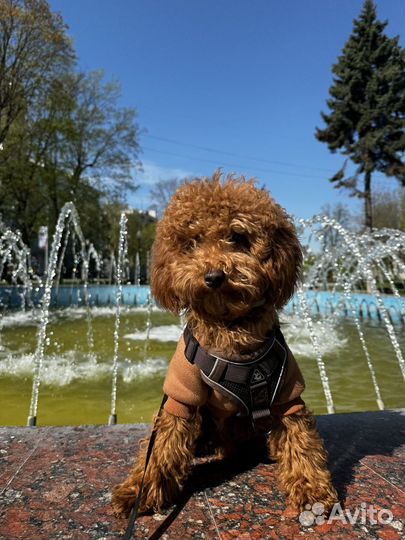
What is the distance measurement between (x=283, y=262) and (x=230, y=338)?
1.65ft

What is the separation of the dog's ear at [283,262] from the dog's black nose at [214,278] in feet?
0.94

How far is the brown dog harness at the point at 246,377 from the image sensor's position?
2.14 meters

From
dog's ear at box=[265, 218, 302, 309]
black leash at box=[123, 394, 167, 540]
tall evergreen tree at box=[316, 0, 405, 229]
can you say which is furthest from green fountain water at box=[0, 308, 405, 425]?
tall evergreen tree at box=[316, 0, 405, 229]

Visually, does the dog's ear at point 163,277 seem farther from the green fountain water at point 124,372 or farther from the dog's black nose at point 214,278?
the green fountain water at point 124,372

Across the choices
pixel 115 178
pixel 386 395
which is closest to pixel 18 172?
pixel 115 178

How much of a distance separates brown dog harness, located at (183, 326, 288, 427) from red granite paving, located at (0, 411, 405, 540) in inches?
18.2

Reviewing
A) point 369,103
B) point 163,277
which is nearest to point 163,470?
point 163,277

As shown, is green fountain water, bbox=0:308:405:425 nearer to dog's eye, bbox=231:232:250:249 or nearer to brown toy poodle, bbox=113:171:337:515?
brown toy poodle, bbox=113:171:337:515

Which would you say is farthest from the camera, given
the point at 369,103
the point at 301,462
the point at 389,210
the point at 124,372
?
the point at 389,210

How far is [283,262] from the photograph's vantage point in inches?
85.4

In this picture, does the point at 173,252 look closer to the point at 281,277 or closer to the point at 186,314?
the point at 186,314

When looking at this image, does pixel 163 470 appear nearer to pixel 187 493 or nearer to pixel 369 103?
pixel 187 493

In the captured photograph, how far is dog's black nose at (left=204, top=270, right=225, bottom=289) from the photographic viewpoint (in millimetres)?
1989

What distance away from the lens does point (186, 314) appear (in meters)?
2.38
